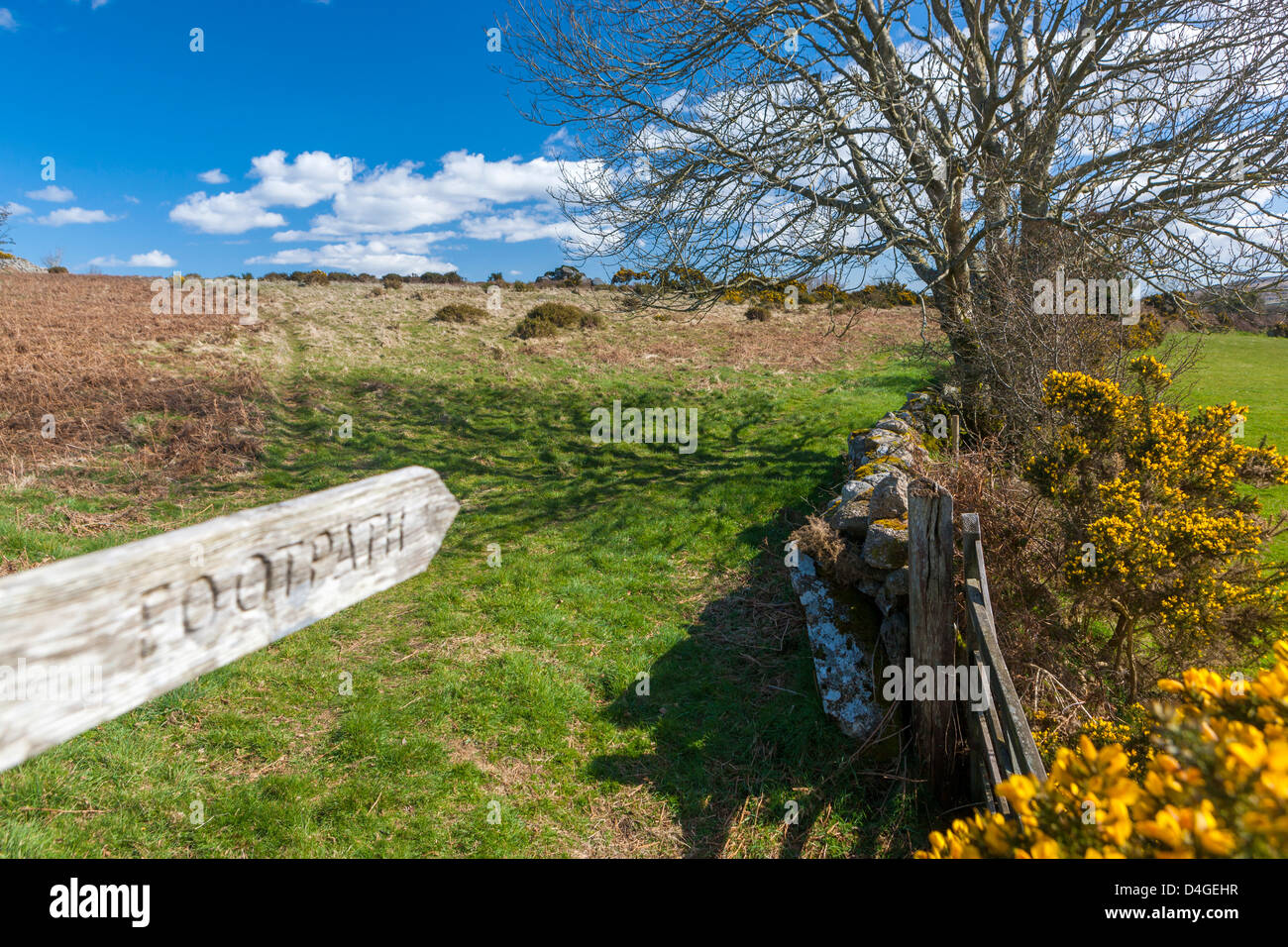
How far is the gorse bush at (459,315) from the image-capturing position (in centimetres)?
2153

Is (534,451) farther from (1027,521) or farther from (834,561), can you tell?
(1027,521)

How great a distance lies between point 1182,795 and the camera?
5.08 ft

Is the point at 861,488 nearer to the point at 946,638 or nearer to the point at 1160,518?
the point at 946,638

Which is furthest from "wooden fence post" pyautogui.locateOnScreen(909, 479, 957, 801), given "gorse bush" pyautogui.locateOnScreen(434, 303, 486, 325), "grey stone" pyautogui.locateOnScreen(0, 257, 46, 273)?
"grey stone" pyautogui.locateOnScreen(0, 257, 46, 273)

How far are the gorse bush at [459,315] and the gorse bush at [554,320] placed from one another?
1681mm

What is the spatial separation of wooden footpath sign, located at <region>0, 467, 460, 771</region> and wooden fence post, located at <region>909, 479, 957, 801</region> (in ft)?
11.4

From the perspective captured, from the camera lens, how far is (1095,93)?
327 inches

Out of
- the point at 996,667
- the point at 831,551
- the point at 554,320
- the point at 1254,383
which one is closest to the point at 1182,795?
the point at 996,667

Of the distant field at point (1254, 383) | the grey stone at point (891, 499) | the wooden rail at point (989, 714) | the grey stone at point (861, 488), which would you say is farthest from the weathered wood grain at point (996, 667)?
the distant field at point (1254, 383)

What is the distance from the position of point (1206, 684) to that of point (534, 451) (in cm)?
1041

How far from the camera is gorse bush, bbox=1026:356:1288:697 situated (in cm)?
404

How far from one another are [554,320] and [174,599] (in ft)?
70.5

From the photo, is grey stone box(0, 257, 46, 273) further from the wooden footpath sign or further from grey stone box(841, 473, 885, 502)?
the wooden footpath sign
